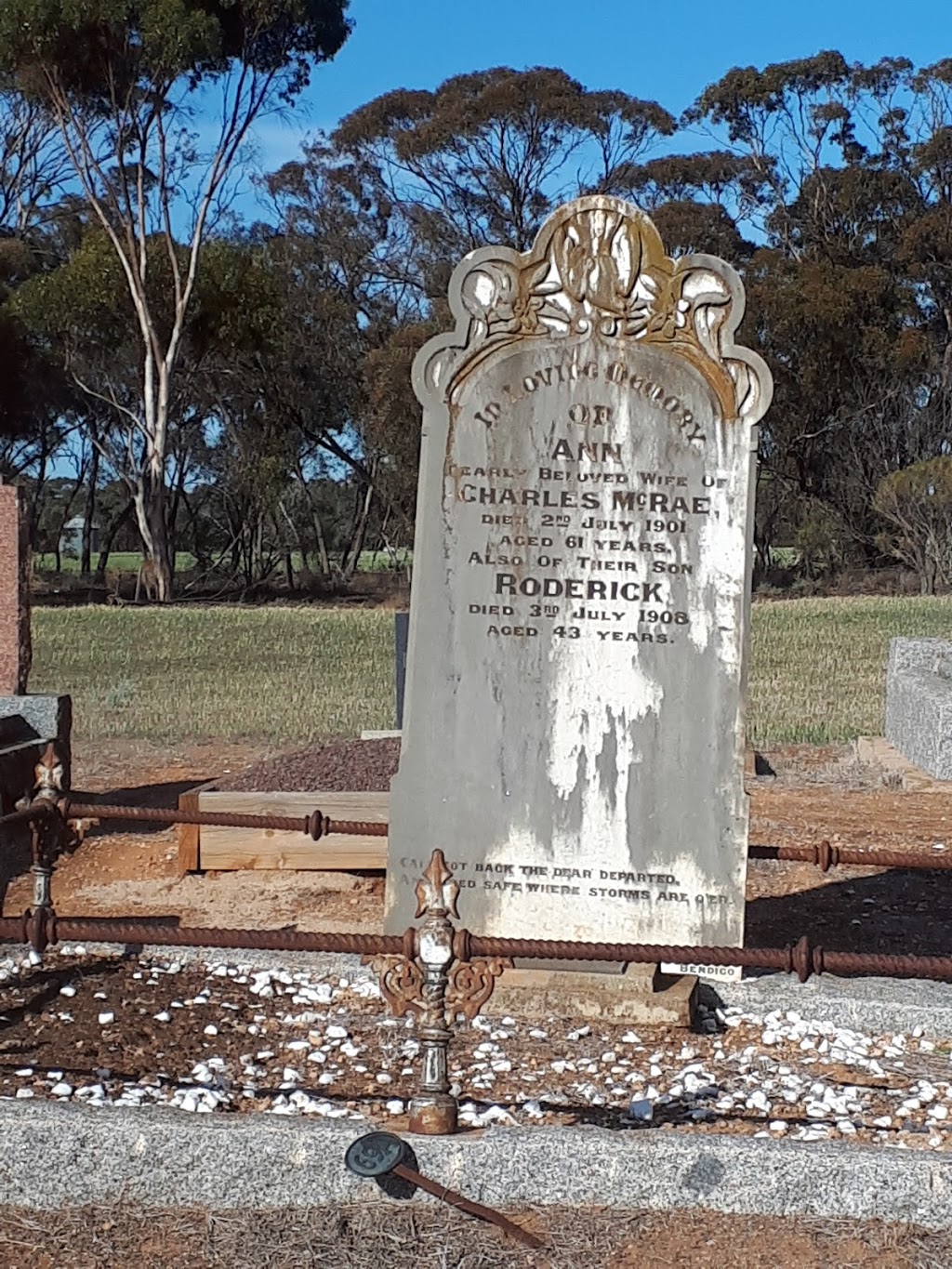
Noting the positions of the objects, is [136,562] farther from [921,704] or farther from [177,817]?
[177,817]

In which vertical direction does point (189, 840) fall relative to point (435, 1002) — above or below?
below

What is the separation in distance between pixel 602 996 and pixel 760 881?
98.3 inches

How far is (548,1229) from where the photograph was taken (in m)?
3.22

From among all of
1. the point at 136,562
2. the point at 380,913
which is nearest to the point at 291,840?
the point at 380,913

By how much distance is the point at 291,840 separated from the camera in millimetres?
6848

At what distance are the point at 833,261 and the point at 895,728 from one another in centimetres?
3009

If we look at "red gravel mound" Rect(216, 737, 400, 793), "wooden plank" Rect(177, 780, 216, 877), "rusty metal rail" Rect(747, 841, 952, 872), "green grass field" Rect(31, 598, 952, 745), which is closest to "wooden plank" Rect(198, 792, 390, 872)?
"wooden plank" Rect(177, 780, 216, 877)

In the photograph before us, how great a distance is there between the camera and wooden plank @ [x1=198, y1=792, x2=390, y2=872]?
6797mm

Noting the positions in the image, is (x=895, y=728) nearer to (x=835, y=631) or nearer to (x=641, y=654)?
(x=641, y=654)

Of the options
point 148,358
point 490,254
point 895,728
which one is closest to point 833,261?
point 148,358

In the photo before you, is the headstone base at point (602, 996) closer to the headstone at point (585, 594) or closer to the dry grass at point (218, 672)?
the headstone at point (585, 594)

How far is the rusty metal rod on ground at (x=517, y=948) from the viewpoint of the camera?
348cm

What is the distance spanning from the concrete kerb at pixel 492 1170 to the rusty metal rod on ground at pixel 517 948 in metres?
0.39

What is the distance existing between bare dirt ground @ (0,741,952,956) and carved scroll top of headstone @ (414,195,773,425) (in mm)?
1836
